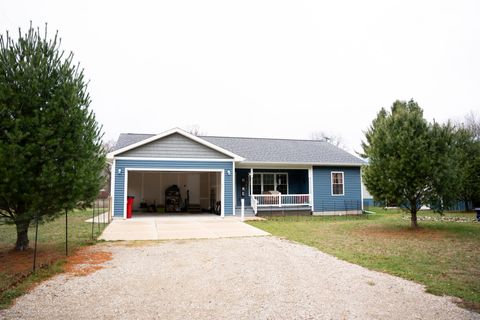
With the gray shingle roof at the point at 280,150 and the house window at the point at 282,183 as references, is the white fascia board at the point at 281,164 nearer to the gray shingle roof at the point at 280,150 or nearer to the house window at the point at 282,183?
the gray shingle roof at the point at 280,150

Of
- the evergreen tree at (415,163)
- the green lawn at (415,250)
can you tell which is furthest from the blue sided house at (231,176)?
the evergreen tree at (415,163)

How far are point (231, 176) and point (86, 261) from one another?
1035 cm

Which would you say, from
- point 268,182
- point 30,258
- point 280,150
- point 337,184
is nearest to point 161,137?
point 268,182

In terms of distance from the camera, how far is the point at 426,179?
11992 mm

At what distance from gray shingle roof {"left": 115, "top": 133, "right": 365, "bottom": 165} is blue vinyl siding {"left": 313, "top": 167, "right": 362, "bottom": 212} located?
66 centimetres

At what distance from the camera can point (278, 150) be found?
21.4 metres

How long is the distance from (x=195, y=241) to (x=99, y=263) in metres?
3.41

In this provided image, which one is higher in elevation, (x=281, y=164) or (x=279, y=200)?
(x=281, y=164)

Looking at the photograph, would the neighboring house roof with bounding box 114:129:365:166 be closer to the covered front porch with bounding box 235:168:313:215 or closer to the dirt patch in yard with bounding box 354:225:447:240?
the covered front porch with bounding box 235:168:313:215

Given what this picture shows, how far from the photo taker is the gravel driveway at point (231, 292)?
4.28 meters

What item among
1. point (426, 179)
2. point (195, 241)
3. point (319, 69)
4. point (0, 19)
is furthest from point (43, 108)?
point (319, 69)

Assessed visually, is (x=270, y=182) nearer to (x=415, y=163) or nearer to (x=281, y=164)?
(x=281, y=164)

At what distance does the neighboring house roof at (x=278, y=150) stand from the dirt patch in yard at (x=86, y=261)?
9989 mm

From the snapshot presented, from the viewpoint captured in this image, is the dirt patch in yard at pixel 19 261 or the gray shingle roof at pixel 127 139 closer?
the dirt patch in yard at pixel 19 261
